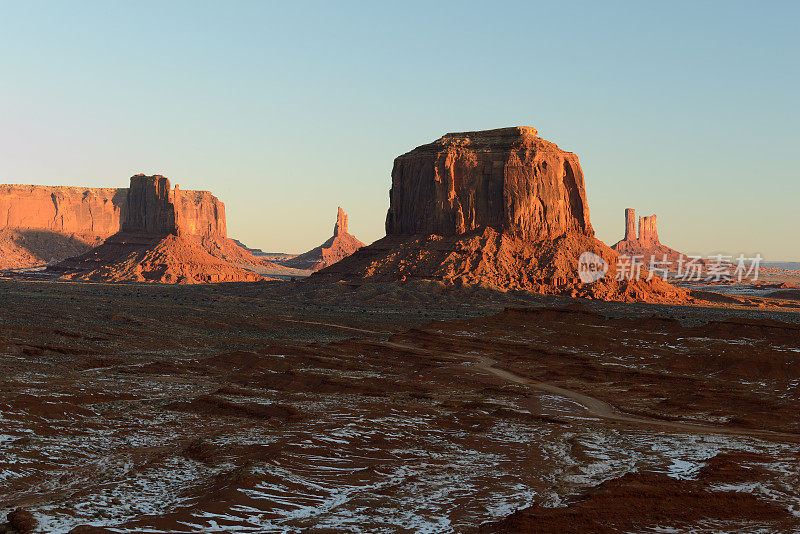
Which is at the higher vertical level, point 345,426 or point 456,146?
point 456,146

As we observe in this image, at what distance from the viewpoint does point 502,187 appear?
351 ft

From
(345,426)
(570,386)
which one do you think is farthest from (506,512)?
(570,386)

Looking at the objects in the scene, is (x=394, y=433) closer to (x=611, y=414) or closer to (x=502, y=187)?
(x=611, y=414)

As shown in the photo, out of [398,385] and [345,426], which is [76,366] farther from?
[345,426]

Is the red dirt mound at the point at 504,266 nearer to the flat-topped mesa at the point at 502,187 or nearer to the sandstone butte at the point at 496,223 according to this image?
the sandstone butte at the point at 496,223

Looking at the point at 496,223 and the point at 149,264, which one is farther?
the point at 149,264

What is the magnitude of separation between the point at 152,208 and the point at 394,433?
486 feet

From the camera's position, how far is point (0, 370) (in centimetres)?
3053

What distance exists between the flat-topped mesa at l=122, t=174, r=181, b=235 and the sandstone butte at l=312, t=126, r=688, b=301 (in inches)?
2346

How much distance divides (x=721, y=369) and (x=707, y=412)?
12.8 metres

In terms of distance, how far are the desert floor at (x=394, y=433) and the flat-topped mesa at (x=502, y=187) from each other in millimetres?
57308

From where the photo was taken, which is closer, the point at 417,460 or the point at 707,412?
the point at 417,460

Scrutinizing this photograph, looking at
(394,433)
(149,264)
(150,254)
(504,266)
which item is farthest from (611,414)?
(150,254)

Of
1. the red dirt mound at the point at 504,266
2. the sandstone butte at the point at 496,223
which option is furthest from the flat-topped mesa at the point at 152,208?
the red dirt mound at the point at 504,266
